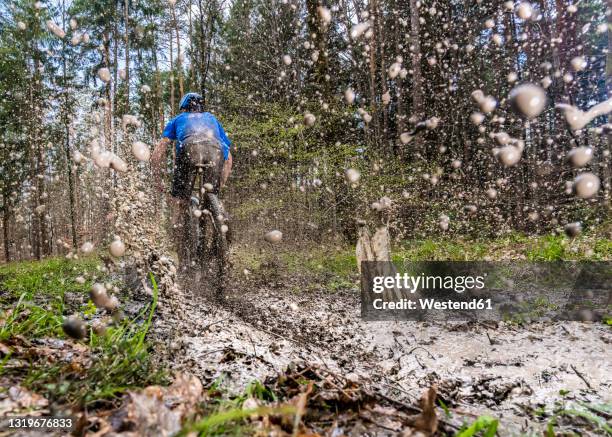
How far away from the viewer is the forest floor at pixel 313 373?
1127 millimetres

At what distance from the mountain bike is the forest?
0.09 meters

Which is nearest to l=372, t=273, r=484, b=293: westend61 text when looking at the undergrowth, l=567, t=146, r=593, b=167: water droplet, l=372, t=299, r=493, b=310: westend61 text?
l=372, t=299, r=493, b=310: westend61 text

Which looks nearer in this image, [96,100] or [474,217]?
[474,217]

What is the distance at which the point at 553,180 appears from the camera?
12.5 metres

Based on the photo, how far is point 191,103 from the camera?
4.37 meters

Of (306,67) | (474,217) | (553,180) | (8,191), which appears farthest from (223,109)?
(8,191)

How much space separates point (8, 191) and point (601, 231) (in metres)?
21.5

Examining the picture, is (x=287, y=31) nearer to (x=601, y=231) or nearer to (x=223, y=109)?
(x=223, y=109)

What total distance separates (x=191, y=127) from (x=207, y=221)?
1058 millimetres

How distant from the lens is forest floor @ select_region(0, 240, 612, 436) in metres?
1.13

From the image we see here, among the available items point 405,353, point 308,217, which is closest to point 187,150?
point 405,353

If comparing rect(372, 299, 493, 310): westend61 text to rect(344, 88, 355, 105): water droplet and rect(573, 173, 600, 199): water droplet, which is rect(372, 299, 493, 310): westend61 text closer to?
rect(573, 173, 600, 199): water droplet

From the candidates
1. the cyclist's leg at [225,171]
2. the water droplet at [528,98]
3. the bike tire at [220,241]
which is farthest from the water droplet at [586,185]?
the cyclist's leg at [225,171]

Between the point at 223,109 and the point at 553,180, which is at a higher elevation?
the point at 223,109
